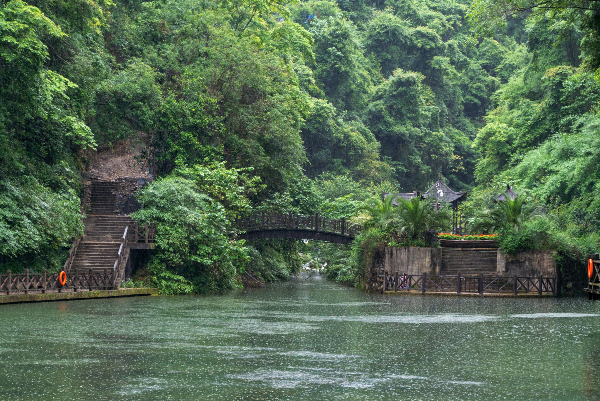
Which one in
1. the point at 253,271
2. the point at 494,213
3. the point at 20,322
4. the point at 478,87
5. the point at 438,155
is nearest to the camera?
the point at 20,322

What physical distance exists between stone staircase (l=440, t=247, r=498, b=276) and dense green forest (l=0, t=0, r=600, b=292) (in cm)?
129

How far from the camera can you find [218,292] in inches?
1227

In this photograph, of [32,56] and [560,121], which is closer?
[32,56]

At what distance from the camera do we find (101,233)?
30.9m

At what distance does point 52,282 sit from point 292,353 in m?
13.9

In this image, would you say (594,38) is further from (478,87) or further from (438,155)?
(478,87)

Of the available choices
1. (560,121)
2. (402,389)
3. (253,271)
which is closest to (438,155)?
(560,121)

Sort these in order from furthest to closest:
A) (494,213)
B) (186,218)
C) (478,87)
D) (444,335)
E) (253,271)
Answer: (478,87) < (253,271) < (494,213) < (186,218) < (444,335)

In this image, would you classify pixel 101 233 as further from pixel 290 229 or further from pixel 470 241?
pixel 470 241

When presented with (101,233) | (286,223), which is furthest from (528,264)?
(101,233)

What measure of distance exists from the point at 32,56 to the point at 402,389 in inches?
745

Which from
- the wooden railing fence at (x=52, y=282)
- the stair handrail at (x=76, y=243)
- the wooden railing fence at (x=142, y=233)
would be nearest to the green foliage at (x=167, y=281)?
the wooden railing fence at (x=142, y=233)

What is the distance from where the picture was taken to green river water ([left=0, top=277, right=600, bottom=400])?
31.6ft

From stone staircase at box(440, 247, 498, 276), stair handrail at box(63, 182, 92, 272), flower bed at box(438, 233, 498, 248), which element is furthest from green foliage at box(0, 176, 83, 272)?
flower bed at box(438, 233, 498, 248)
